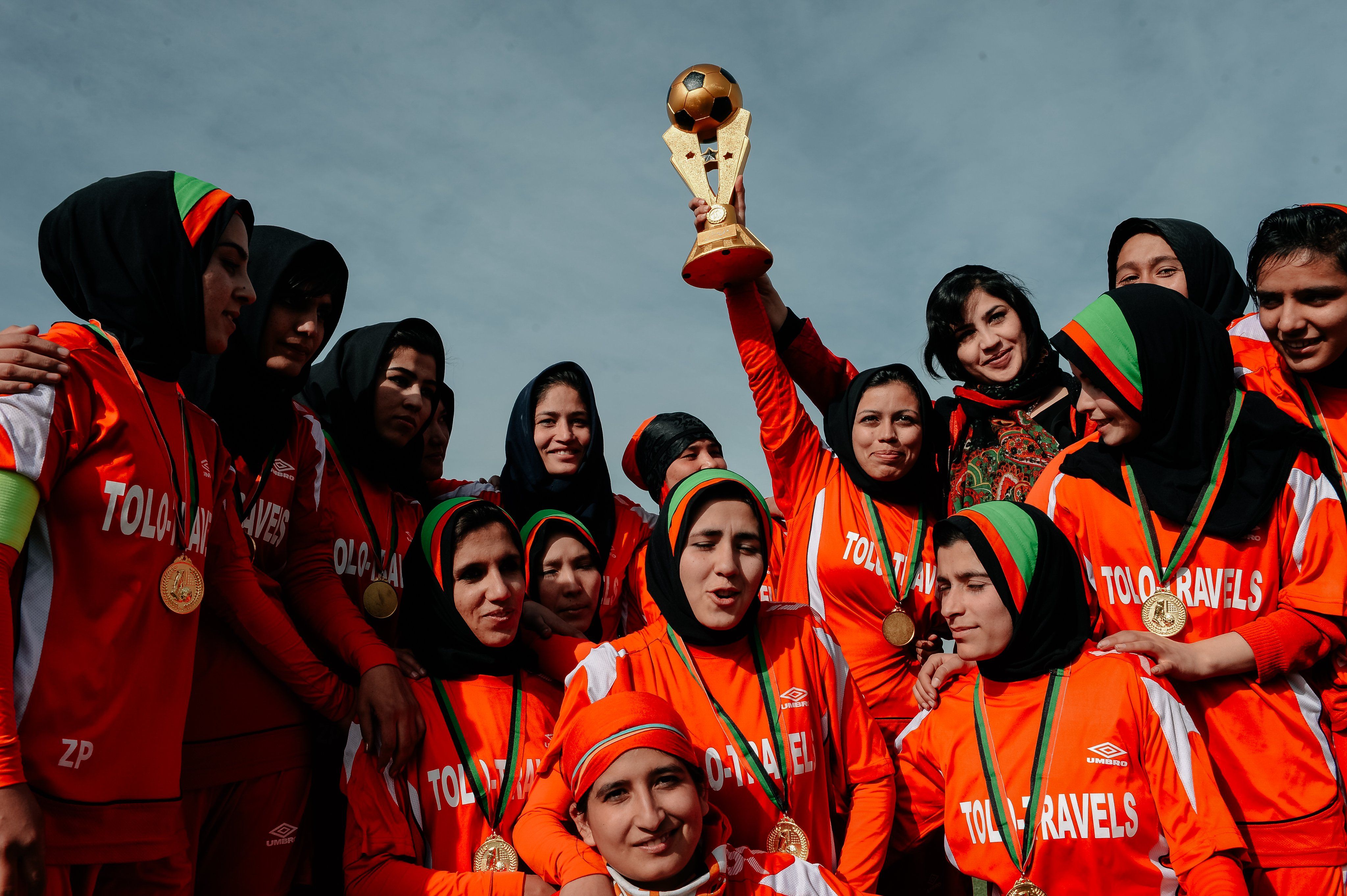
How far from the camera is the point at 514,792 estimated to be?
12.8 ft

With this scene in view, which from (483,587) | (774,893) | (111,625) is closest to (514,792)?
(483,587)

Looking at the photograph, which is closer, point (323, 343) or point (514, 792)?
point (514, 792)

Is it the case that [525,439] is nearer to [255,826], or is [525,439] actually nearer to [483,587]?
[483,587]

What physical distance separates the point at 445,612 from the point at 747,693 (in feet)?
4.64

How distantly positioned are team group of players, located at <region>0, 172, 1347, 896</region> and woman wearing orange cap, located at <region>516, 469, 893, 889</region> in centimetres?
1

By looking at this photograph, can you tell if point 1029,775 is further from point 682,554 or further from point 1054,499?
point 682,554

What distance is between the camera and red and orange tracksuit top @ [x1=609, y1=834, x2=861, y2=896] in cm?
322

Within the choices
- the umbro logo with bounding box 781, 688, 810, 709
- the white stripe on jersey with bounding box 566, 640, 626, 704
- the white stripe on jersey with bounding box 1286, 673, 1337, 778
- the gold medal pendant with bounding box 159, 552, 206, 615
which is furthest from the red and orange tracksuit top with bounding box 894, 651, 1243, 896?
the gold medal pendant with bounding box 159, 552, 206, 615

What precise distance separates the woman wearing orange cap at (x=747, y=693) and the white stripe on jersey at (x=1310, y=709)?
1604 millimetres

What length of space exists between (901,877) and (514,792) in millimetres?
2218

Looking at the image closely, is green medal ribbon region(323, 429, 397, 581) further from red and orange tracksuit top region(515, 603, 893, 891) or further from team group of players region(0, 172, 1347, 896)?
red and orange tracksuit top region(515, 603, 893, 891)

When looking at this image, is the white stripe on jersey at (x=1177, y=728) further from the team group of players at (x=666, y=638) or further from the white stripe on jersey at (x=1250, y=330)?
the white stripe on jersey at (x=1250, y=330)

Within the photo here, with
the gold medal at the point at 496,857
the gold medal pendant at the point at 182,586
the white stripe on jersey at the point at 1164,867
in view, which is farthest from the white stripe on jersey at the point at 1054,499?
the gold medal pendant at the point at 182,586

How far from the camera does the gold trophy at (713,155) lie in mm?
4855
